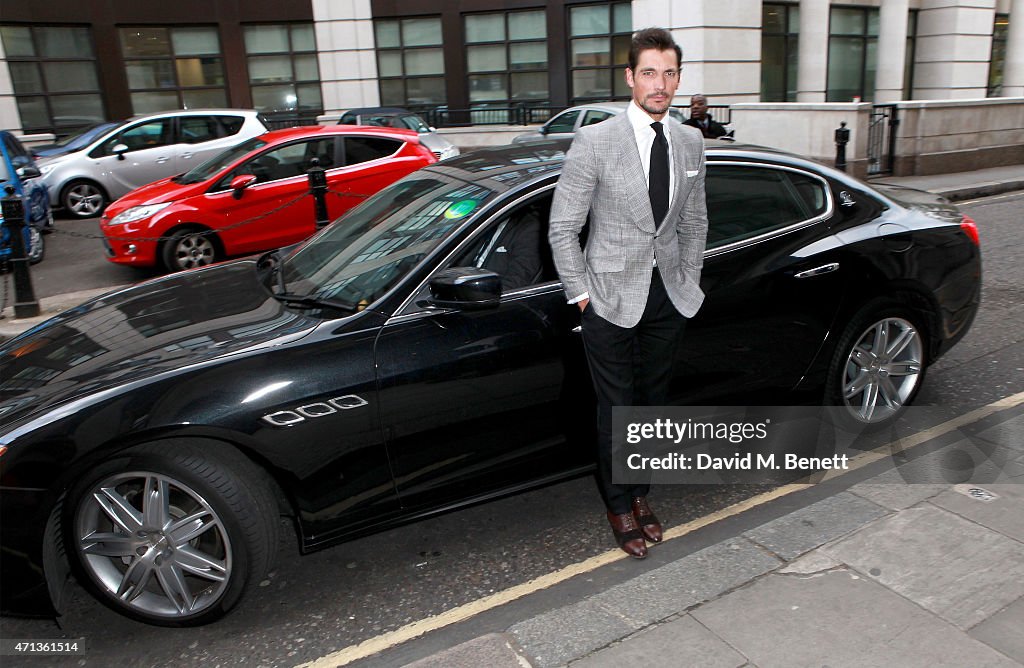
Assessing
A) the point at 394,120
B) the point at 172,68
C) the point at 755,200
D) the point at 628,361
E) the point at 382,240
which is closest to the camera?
the point at 628,361

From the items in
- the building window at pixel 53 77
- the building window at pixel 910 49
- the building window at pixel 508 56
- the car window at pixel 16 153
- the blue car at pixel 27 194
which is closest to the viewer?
the blue car at pixel 27 194

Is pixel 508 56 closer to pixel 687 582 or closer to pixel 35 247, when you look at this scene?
pixel 35 247

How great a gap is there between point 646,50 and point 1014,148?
18002 millimetres

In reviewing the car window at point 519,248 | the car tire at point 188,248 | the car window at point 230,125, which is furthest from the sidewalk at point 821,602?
the car window at point 230,125

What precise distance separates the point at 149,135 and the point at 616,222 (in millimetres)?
13001

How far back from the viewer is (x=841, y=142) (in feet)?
46.3

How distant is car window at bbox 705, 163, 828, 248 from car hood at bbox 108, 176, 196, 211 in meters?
7.18

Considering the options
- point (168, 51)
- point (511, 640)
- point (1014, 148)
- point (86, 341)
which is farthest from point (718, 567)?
point (168, 51)

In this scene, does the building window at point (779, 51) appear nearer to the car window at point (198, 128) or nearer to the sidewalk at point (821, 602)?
the car window at point (198, 128)

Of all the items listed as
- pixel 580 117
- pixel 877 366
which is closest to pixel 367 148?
pixel 580 117

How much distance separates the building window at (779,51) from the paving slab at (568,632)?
66.1 feet

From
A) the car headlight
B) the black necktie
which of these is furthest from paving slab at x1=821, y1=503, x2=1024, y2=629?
the car headlight

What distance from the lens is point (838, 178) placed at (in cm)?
439

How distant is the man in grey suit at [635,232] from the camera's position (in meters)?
3.16
